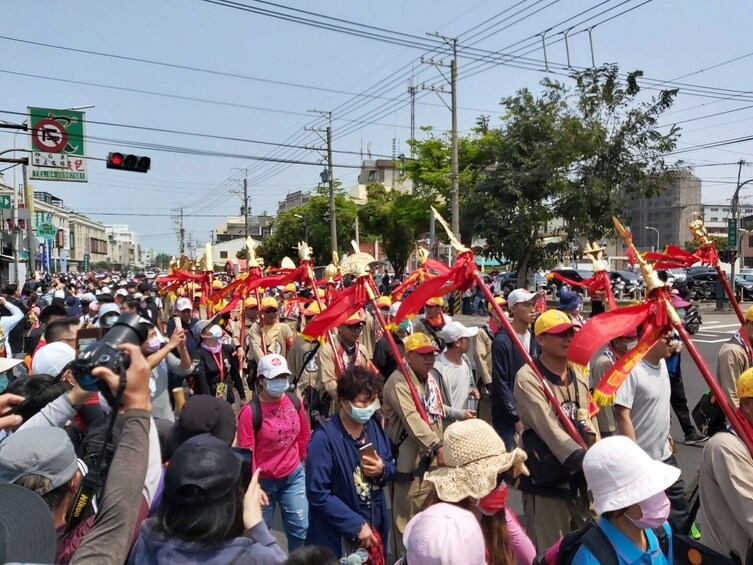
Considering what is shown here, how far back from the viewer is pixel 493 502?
247cm

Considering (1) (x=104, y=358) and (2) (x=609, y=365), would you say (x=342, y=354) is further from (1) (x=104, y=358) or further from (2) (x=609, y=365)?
(1) (x=104, y=358)

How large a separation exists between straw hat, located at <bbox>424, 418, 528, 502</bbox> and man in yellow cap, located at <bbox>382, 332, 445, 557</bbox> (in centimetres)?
135

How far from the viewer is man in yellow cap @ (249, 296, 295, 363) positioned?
8.34 meters

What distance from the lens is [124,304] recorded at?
9.17 meters

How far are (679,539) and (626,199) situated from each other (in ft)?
88.1

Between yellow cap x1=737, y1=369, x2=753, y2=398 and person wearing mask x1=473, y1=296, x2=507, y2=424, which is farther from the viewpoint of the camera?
person wearing mask x1=473, y1=296, x2=507, y2=424

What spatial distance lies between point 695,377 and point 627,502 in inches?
422

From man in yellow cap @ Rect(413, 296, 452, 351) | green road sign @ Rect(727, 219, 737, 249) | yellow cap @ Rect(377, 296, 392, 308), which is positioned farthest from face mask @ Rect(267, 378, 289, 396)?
green road sign @ Rect(727, 219, 737, 249)

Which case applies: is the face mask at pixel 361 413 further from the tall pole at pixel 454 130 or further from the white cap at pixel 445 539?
the tall pole at pixel 454 130

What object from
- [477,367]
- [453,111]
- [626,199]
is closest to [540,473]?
[477,367]

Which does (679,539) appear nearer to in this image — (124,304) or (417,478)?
(417,478)

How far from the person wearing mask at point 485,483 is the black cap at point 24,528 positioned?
1283 millimetres

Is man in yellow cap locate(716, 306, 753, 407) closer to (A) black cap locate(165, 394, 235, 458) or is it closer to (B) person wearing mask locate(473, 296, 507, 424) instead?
(B) person wearing mask locate(473, 296, 507, 424)

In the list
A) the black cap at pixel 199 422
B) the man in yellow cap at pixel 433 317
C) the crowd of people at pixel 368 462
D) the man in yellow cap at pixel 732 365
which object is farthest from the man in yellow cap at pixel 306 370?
the man in yellow cap at pixel 732 365
